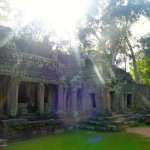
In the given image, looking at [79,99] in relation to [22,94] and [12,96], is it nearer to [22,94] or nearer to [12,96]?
[22,94]

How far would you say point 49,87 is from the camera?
15680 millimetres

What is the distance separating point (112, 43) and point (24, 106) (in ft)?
60.5

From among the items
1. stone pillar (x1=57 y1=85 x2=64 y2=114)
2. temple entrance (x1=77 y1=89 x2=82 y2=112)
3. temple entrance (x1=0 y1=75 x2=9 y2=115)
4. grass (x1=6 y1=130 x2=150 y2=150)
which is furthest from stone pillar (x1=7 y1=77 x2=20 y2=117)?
temple entrance (x1=77 y1=89 x2=82 y2=112)

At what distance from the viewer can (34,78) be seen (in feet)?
41.5

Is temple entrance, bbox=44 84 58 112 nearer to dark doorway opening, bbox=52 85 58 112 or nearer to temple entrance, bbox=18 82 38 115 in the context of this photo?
dark doorway opening, bbox=52 85 58 112

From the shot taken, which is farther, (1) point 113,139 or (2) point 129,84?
(2) point 129,84

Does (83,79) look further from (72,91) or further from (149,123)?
(149,123)

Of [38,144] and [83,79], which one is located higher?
[83,79]

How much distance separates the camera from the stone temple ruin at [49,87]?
1118cm

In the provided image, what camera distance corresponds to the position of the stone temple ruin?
11179 mm

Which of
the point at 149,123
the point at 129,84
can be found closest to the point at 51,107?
the point at 149,123

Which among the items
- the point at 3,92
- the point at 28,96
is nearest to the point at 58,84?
the point at 28,96

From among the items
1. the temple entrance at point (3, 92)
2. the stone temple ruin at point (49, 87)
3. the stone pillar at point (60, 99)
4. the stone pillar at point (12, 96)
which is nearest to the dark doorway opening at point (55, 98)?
the stone temple ruin at point (49, 87)

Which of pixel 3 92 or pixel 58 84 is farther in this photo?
pixel 58 84
